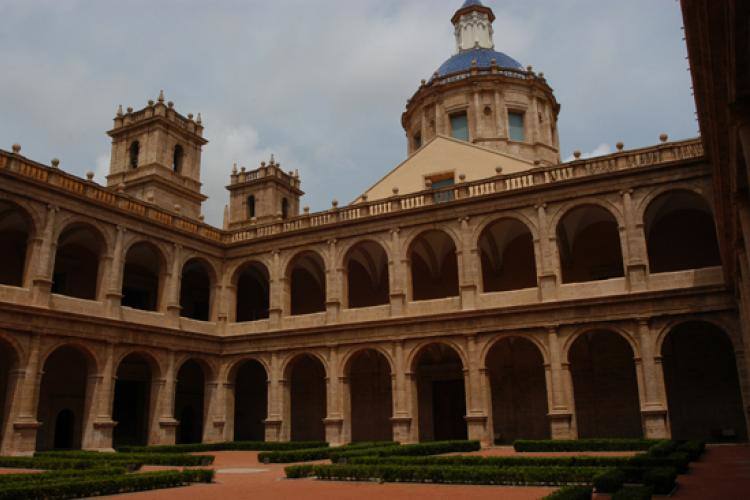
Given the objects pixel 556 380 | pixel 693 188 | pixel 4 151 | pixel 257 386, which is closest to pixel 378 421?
pixel 257 386

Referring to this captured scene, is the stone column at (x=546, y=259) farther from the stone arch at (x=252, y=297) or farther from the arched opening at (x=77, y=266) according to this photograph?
the arched opening at (x=77, y=266)

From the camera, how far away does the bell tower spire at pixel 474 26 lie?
4869cm

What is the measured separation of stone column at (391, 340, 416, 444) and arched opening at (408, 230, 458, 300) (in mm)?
5026

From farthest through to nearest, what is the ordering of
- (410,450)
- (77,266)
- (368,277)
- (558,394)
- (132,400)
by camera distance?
(368,277)
(132,400)
(77,266)
(558,394)
(410,450)

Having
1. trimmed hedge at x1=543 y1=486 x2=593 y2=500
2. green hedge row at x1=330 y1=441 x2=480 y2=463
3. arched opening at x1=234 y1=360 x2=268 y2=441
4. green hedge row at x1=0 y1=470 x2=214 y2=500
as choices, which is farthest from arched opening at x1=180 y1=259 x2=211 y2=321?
trimmed hedge at x1=543 y1=486 x2=593 y2=500

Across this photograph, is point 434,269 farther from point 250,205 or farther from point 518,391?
point 250,205

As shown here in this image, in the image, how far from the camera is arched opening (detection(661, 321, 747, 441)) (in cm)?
2542

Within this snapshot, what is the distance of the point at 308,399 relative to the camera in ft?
116

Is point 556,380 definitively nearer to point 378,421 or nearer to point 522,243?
point 522,243

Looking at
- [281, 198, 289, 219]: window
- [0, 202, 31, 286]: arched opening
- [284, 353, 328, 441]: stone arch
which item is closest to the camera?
[0, 202, 31, 286]: arched opening

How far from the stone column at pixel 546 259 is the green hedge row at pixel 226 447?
35.8 feet

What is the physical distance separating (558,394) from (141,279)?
22.1m

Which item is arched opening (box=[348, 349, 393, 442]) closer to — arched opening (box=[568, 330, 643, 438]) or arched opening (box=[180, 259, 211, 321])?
arched opening (box=[568, 330, 643, 438])

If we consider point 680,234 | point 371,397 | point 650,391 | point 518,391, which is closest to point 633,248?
point 680,234
